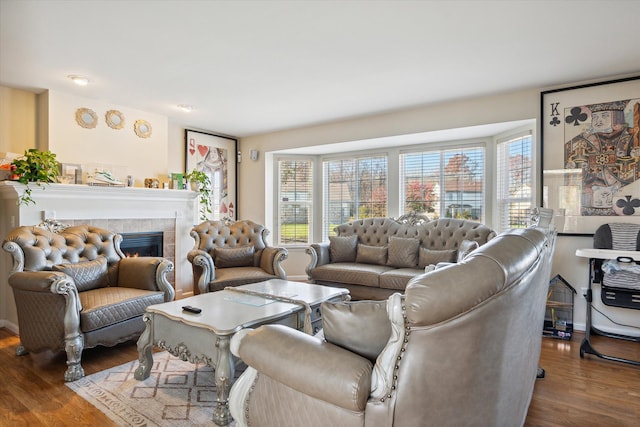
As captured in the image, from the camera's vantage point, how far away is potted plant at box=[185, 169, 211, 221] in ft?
16.6

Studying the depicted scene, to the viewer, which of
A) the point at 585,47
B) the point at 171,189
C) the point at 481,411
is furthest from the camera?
the point at 171,189

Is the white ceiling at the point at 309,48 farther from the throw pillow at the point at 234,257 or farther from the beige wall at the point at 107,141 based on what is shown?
the throw pillow at the point at 234,257

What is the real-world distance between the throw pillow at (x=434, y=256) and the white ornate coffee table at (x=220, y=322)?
1.52m

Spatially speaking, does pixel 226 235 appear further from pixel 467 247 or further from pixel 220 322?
pixel 467 247

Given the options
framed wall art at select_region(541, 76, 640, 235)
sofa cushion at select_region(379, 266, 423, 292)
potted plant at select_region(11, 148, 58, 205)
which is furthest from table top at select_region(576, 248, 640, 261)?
potted plant at select_region(11, 148, 58, 205)

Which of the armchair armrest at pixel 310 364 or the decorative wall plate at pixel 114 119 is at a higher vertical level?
the decorative wall plate at pixel 114 119

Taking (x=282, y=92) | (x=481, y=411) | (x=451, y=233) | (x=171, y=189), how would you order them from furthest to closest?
(x=171, y=189) → (x=451, y=233) → (x=282, y=92) → (x=481, y=411)

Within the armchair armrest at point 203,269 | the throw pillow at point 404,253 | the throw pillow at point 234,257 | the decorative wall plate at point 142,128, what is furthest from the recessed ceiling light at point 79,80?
the throw pillow at point 404,253

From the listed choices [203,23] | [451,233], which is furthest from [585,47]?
[203,23]

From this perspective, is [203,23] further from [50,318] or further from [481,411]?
[481,411]

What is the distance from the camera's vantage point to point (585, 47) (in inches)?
113

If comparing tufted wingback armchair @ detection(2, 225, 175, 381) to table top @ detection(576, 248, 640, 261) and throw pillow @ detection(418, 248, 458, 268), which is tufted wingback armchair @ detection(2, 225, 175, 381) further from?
table top @ detection(576, 248, 640, 261)

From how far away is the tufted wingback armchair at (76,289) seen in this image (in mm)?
2627

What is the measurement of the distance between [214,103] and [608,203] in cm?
434
